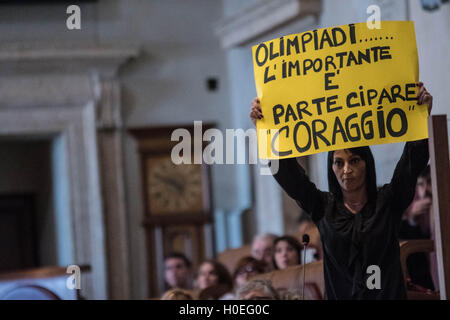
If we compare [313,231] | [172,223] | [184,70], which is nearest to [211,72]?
[184,70]

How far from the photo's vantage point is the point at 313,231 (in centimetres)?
582

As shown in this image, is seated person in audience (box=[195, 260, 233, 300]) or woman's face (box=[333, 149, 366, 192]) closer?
woman's face (box=[333, 149, 366, 192])

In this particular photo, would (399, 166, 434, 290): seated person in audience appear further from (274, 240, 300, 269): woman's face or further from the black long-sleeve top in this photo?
the black long-sleeve top

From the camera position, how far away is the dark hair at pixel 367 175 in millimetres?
3596

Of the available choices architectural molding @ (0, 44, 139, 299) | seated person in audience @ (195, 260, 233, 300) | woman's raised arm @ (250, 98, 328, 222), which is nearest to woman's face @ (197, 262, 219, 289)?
seated person in audience @ (195, 260, 233, 300)

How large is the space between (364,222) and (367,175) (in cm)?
17

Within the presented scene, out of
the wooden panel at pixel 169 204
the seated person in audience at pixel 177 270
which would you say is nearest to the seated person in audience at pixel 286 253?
the seated person in audience at pixel 177 270

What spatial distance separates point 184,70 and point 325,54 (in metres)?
6.91

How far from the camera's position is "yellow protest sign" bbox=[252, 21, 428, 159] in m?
3.64

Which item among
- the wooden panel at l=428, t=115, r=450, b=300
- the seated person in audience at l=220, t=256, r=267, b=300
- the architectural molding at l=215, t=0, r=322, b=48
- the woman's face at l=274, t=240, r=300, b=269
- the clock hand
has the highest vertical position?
the architectural molding at l=215, t=0, r=322, b=48

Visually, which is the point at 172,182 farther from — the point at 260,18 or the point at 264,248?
the point at 264,248

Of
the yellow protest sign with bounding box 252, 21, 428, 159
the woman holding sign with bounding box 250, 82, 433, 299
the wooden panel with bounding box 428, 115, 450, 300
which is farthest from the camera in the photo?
the yellow protest sign with bounding box 252, 21, 428, 159

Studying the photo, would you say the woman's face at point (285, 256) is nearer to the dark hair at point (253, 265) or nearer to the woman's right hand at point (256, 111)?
the dark hair at point (253, 265)

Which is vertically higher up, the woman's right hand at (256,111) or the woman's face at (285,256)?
the woman's right hand at (256,111)
